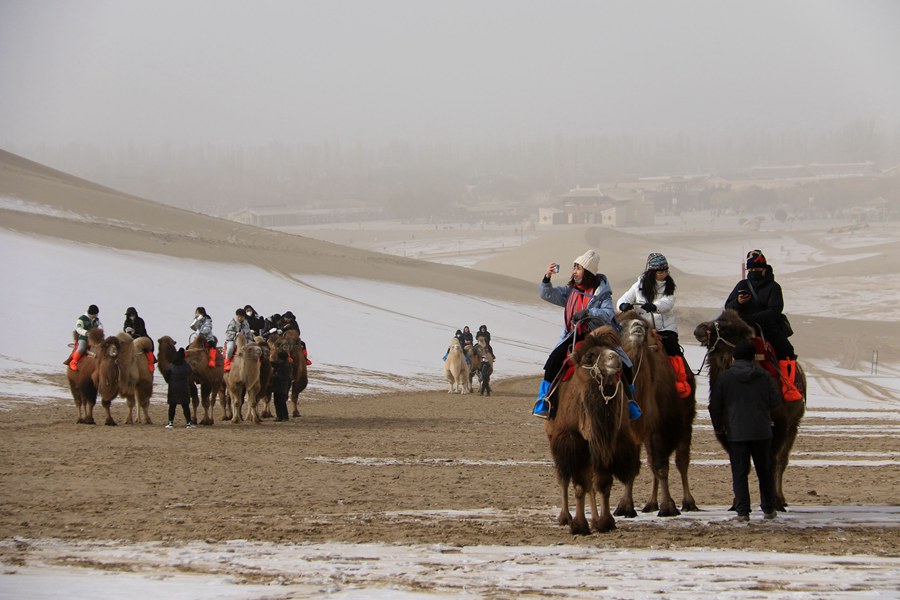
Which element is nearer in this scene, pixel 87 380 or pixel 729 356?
pixel 729 356

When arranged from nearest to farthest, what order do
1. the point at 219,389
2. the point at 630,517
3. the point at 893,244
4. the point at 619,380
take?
1. the point at 619,380
2. the point at 630,517
3. the point at 219,389
4. the point at 893,244

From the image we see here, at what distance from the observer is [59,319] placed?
38.8 meters

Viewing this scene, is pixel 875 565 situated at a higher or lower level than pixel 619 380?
lower

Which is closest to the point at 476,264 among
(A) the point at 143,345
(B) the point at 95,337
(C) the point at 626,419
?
(A) the point at 143,345

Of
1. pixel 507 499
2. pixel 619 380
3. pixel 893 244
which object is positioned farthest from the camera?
pixel 893 244

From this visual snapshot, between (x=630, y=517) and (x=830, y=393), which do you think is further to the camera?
(x=830, y=393)

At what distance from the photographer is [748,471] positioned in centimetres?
1098

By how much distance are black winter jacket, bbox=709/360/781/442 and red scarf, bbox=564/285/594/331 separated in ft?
4.59

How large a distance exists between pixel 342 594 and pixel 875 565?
3.73 m

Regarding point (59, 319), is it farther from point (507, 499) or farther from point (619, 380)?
point (619, 380)

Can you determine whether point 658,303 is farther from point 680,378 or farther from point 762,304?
point 762,304

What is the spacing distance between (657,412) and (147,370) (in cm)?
1234

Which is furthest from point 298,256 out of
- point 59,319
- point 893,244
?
point 893,244

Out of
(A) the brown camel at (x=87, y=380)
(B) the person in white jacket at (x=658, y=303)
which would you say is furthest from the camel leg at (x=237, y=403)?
(B) the person in white jacket at (x=658, y=303)
